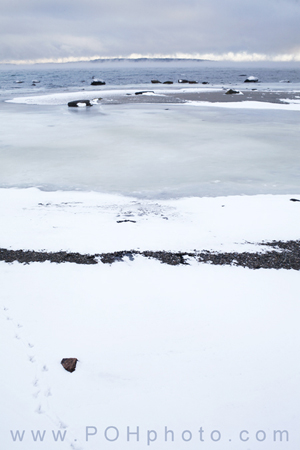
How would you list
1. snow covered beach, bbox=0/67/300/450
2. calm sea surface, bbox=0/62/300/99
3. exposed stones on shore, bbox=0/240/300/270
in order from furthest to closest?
calm sea surface, bbox=0/62/300/99 → exposed stones on shore, bbox=0/240/300/270 → snow covered beach, bbox=0/67/300/450

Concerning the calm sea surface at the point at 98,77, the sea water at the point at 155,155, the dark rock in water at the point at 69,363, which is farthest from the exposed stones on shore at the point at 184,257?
the calm sea surface at the point at 98,77

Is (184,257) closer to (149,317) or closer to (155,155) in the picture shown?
(149,317)

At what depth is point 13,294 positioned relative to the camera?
10.6 feet

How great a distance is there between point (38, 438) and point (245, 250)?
2.99 meters

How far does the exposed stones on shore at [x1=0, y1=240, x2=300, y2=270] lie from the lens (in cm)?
378

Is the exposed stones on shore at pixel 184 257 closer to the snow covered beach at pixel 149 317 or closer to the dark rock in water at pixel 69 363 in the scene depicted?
the snow covered beach at pixel 149 317

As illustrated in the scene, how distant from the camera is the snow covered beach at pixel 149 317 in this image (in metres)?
2.10

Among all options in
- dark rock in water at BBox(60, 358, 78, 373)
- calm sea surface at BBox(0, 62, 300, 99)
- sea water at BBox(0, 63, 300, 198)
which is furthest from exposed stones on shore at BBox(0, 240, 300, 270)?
calm sea surface at BBox(0, 62, 300, 99)

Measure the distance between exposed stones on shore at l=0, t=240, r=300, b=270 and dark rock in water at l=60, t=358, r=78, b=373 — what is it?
4.75 feet

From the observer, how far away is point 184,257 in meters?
3.88

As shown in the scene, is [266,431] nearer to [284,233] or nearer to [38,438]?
[38,438]

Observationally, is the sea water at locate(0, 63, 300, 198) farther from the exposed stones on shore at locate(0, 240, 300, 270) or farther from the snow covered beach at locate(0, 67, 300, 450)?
the exposed stones on shore at locate(0, 240, 300, 270)

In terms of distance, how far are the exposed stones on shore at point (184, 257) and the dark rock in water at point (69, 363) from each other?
145 centimetres

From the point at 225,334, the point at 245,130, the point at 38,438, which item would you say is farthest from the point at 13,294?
the point at 245,130
